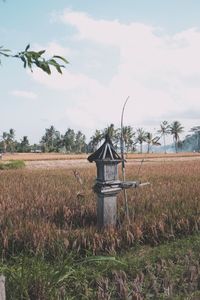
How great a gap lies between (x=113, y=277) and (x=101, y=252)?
0.90m

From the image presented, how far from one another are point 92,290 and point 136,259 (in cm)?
97

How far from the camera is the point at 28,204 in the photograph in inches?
310

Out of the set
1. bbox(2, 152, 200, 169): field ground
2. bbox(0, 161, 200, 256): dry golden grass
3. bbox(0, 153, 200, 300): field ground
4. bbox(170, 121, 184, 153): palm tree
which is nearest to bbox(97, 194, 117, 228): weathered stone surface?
bbox(0, 161, 200, 256): dry golden grass

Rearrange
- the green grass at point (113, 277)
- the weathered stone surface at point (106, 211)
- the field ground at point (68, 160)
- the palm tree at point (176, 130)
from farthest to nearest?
1. the palm tree at point (176, 130)
2. the field ground at point (68, 160)
3. the weathered stone surface at point (106, 211)
4. the green grass at point (113, 277)

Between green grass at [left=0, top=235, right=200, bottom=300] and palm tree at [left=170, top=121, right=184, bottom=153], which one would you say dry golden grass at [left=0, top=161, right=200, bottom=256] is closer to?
green grass at [left=0, top=235, right=200, bottom=300]

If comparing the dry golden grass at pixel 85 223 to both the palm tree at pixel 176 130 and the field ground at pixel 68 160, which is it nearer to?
the field ground at pixel 68 160

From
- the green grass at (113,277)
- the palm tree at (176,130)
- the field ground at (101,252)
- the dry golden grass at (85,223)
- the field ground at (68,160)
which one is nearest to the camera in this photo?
the green grass at (113,277)

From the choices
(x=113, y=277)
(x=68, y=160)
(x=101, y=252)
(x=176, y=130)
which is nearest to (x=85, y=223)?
(x=101, y=252)

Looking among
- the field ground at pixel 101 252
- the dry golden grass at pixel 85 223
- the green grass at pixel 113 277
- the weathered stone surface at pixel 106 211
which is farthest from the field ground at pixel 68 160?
the green grass at pixel 113 277

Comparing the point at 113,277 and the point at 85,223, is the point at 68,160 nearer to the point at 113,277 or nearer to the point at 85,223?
the point at 85,223

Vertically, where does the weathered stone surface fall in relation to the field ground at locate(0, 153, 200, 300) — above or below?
above

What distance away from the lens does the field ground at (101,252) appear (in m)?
3.65

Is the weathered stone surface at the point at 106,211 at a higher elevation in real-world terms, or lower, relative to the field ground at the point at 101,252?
higher

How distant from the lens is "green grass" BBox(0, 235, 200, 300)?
11.4 feet
